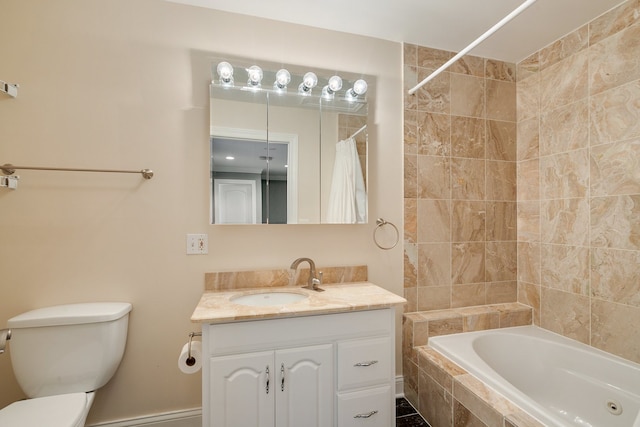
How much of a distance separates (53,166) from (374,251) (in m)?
1.87

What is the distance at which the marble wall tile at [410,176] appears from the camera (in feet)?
6.57

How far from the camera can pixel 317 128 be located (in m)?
1.80

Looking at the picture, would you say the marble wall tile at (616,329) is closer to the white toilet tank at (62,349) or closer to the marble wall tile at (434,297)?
the marble wall tile at (434,297)

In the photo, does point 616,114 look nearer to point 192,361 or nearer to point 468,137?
point 468,137

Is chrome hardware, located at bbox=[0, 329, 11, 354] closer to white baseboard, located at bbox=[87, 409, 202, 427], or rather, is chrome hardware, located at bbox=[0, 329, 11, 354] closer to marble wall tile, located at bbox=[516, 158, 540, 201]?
white baseboard, located at bbox=[87, 409, 202, 427]

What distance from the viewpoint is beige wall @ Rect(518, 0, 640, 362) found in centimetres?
161

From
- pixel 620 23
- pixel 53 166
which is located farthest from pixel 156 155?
pixel 620 23

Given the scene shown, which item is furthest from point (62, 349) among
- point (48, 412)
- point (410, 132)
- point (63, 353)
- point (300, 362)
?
point (410, 132)

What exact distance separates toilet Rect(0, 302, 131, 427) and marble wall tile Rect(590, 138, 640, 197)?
9.10 feet

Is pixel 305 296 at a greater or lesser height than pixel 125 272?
lesser

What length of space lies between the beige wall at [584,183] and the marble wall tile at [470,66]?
0.36m

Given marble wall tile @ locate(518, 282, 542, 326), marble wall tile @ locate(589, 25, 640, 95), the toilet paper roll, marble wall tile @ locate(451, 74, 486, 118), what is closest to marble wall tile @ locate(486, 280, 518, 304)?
marble wall tile @ locate(518, 282, 542, 326)

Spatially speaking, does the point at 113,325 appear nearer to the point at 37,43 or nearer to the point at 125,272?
the point at 125,272

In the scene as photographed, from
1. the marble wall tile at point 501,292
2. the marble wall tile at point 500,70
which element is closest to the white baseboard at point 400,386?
the marble wall tile at point 501,292
